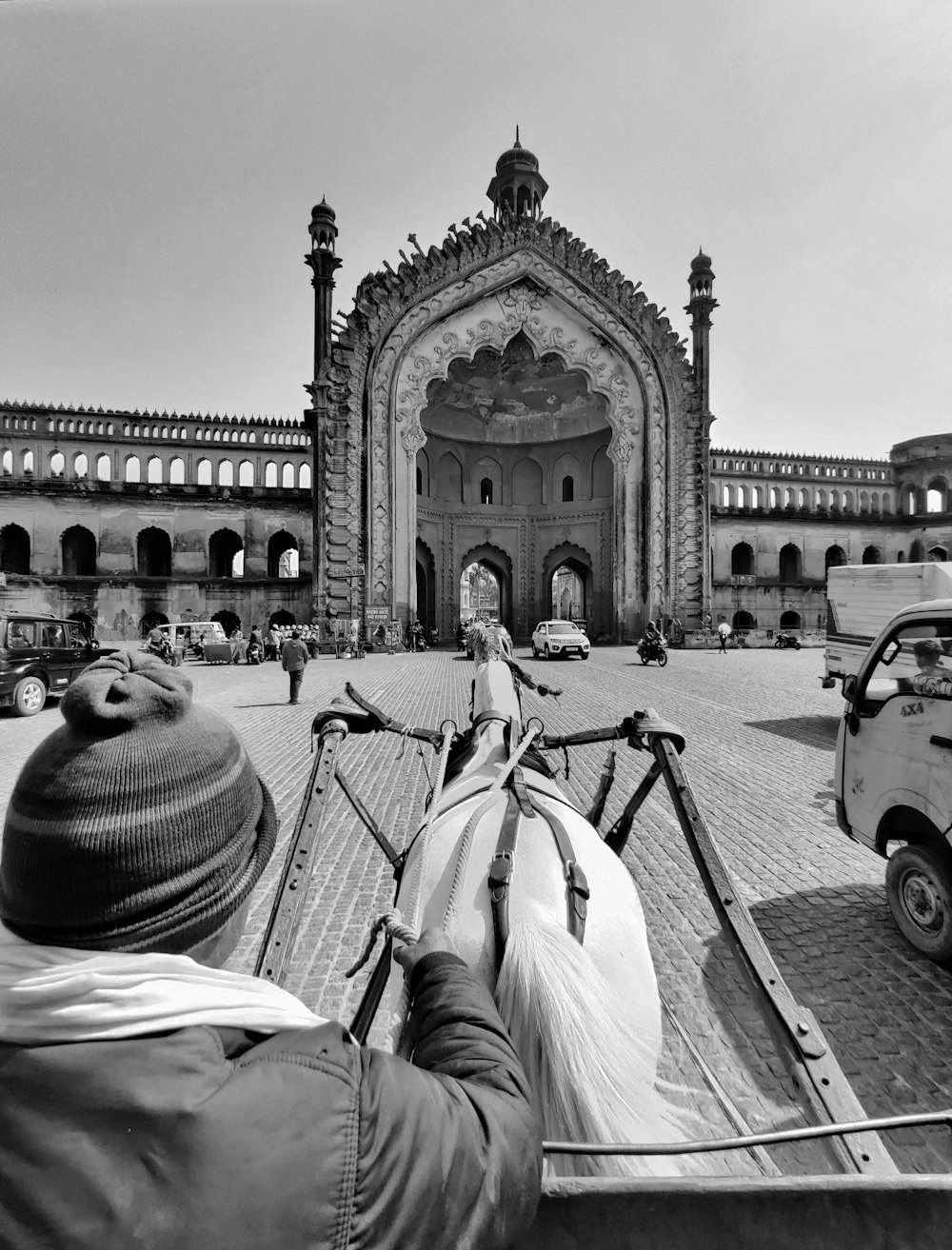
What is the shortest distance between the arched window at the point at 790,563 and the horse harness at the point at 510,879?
34.2m

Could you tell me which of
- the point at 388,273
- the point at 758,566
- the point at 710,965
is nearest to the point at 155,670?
the point at 710,965

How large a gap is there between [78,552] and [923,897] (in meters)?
31.1

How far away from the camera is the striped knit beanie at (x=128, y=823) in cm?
87

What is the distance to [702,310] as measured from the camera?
2903cm

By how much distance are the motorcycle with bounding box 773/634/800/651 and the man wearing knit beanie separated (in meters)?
30.7

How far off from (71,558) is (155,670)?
30.6m

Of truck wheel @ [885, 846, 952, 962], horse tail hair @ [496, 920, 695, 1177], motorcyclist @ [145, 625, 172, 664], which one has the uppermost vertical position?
motorcyclist @ [145, 625, 172, 664]

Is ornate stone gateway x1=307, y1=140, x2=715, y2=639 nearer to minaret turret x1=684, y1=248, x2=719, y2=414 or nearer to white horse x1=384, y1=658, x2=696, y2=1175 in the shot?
minaret turret x1=684, y1=248, x2=719, y2=414

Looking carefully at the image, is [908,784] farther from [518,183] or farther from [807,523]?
[518,183]

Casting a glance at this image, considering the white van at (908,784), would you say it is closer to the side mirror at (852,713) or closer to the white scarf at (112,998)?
the side mirror at (852,713)

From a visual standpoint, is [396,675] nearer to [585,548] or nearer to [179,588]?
[179,588]

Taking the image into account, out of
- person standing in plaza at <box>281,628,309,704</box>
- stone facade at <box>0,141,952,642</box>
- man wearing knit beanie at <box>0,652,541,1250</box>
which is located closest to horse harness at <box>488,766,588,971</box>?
man wearing knit beanie at <box>0,652,541,1250</box>

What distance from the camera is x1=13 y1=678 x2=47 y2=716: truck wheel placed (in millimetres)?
11281

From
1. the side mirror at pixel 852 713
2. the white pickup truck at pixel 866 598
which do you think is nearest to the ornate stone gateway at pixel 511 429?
the white pickup truck at pixel 866 598
